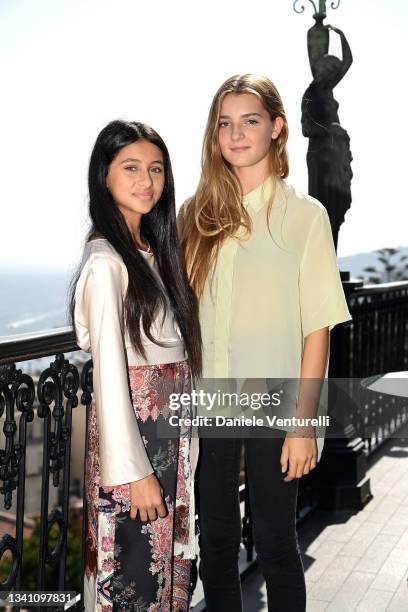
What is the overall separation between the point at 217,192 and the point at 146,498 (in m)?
0.81

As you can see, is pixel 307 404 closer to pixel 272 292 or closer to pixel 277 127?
pixel 272 292

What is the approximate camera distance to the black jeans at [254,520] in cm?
193

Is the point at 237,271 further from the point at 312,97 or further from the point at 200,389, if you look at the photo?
the point at 312,97

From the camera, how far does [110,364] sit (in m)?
1.55

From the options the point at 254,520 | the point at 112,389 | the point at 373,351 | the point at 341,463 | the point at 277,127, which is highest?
the point at 277,127

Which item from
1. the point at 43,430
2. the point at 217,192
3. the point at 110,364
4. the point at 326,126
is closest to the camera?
the point at 110,364

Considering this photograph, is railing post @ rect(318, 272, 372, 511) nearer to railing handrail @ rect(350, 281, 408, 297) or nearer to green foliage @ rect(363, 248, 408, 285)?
railing handrail @ rect(350, 281, 408, 297)

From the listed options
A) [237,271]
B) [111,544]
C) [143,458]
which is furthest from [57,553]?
[237,271]

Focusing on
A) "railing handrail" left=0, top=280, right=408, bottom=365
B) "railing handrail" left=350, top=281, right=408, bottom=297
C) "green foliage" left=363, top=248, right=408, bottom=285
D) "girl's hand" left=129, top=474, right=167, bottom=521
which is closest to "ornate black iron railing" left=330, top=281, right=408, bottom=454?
"railing handrail" left=350, top=281, right=408, bottom=297

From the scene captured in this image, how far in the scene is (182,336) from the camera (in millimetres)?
1775

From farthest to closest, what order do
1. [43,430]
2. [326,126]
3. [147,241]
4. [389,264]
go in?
[389,264] < [326,126] < [43,430] < [147,241]

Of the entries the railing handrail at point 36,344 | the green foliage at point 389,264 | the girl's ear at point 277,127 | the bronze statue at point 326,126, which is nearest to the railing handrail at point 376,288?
the bronze statue at point 326,126

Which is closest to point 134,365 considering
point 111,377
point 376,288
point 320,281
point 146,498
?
point 111,377

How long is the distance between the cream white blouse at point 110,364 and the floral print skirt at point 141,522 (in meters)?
0.09
